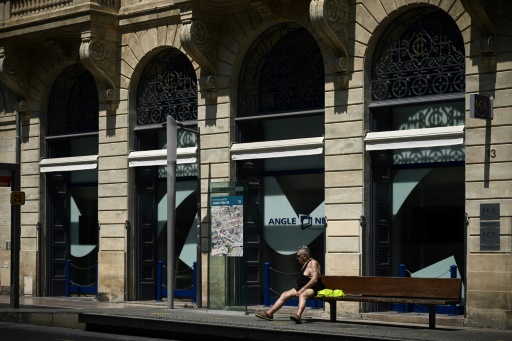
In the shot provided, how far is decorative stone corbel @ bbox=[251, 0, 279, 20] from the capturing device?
78.6 ft

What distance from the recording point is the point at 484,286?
20.0m

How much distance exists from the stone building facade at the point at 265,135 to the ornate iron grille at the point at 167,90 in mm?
47

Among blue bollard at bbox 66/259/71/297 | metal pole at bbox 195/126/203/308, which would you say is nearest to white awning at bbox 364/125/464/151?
metal pole at bbox 195/126/203/308

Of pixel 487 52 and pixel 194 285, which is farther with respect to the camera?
pixel 194 285

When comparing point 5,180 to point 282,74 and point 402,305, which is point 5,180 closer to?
point 282,74

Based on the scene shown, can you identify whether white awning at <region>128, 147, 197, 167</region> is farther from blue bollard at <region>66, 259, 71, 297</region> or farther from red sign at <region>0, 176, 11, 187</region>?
blue bollard at <region>66, 259, 71, 297</region>

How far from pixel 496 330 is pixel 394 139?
14.7 ft

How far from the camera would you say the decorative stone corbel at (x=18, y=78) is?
2961cm

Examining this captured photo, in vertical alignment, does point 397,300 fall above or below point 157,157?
below

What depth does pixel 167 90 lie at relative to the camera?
27.4 metres

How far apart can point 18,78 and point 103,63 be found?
3.51 m

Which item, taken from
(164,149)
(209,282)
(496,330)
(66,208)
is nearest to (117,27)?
(164,149)

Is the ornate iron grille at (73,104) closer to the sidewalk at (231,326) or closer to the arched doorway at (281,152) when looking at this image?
the arched doorway at (281,152)

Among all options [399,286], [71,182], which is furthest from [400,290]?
[71,182]
